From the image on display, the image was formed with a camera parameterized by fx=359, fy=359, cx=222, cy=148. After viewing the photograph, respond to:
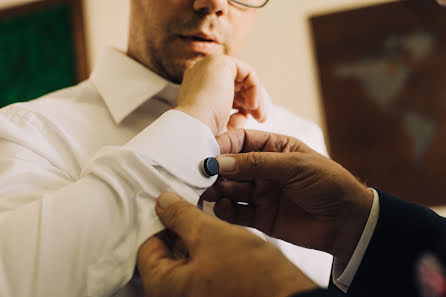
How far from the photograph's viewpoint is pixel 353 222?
2.23 ft

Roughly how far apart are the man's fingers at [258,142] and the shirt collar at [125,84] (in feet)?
0.92

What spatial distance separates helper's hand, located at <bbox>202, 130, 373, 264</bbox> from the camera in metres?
0.61

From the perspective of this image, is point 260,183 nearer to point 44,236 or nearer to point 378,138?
point 44,236

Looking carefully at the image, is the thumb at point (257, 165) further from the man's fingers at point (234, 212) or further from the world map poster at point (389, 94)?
the world map poster at point (389, 94)

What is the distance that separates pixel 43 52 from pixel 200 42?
1.36m

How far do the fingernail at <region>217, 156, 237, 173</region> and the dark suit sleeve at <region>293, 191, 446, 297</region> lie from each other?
13.1 inches

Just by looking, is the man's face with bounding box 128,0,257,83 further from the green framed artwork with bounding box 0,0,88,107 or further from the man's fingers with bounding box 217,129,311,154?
the green framed artwork with bounding box 0,0,88,107

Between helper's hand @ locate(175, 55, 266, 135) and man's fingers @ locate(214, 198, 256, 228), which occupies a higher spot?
helper's hand @ locate(175, 55, 266, 135)

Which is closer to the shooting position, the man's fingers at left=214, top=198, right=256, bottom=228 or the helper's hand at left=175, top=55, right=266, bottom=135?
the helper's hand at left=175, top=55, right=266, bottom=135

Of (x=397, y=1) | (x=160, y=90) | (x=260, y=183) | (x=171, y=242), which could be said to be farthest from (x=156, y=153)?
(x=397, y=1)

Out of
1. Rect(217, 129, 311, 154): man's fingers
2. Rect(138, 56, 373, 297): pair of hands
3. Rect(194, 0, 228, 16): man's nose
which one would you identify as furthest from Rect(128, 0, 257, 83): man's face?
Rect(217, 129, 311, 154): man's fingers

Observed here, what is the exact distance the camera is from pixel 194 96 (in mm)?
589

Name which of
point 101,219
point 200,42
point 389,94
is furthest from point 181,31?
point 389,94

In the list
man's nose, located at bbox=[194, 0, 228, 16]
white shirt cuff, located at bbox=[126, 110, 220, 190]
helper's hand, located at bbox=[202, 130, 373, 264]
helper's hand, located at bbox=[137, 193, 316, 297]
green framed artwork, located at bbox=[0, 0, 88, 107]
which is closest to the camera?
helper's hand, located at bbox=[137, 193, 316, 297]
